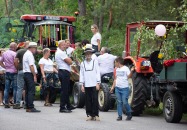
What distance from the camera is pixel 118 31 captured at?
3472cm

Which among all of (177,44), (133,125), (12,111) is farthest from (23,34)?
(133,125)

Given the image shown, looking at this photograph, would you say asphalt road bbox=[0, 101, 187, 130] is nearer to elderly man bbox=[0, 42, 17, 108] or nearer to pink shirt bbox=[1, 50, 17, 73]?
elderly man bbox=[0, 42, 17, 108]

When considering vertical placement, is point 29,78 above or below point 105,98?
above

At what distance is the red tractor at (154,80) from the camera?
14820 millimetres

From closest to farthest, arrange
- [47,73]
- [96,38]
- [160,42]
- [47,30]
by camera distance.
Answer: [160,42]
[47,73]
[96,38]
[47,30]

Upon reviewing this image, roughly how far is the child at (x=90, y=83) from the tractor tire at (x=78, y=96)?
3440 millimetres

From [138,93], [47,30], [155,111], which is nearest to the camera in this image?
[138,93]

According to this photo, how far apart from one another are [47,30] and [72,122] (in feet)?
33.2

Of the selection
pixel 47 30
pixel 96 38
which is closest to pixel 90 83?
pixel 96 38

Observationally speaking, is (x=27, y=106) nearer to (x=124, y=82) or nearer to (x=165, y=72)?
(x=124, y=82)

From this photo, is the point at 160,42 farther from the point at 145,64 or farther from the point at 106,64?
the point at 106,64

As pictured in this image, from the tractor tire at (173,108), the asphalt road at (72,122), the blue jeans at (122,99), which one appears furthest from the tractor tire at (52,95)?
the tractor tire at (173,108)

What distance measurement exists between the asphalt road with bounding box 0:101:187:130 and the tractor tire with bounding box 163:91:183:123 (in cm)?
16

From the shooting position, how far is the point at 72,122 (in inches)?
587
